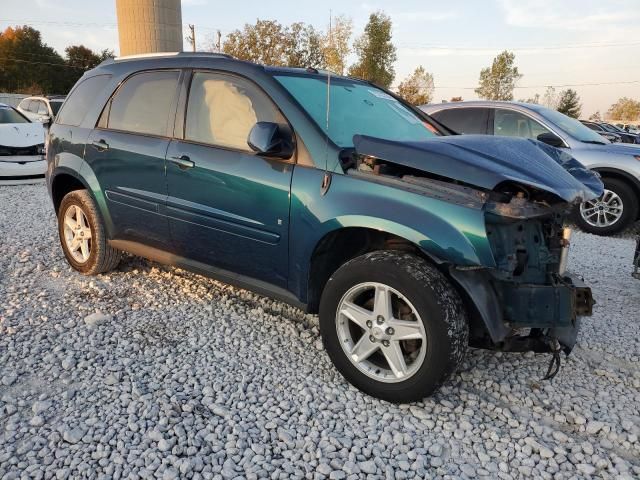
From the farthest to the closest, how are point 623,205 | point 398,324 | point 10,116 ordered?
point 10,116 < point 623,205 < point 398,324

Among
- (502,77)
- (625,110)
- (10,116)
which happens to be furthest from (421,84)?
(625,110)

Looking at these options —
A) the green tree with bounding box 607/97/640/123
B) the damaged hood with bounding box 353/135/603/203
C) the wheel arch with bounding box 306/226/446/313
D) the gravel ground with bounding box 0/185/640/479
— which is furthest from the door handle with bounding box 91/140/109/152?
the green tree with bounding box 607/97/640/123

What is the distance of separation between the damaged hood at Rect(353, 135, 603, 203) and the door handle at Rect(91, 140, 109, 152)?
226cm

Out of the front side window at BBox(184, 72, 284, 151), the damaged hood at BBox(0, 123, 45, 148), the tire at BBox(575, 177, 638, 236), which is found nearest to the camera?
the front side window at BBox(184, 72, 284, 151)

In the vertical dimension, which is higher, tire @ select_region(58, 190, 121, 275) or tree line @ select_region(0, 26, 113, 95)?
tree line @ select_region(0, 26, 113, 95)

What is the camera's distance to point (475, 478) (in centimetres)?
221

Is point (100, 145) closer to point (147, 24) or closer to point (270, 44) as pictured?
point (147, 24)

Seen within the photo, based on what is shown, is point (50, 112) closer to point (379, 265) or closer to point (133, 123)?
point (133, 123)

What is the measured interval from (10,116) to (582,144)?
10374mm

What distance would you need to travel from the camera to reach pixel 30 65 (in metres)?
49.7

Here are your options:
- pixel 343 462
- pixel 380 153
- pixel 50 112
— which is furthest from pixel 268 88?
pixel 50 112

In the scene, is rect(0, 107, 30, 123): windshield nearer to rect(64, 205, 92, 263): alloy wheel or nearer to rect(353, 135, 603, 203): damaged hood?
rect(64, 205, 92, 263): alloy wheel

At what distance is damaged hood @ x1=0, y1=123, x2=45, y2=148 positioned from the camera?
29.7ft

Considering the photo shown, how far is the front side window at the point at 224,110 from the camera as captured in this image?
10.6 feet
